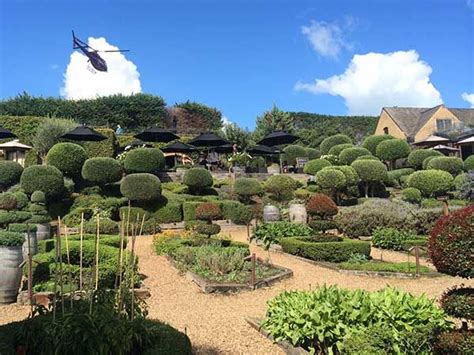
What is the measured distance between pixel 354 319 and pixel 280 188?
17220mm

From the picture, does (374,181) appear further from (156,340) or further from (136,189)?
(156,340)

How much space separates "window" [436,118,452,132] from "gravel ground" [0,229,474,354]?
33364 mm

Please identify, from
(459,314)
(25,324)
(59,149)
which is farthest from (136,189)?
(459,314)

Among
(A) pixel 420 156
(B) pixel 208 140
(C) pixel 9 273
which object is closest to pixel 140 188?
(B) pixel 208 140

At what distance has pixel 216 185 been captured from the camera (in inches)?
925

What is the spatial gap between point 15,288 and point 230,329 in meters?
3.79

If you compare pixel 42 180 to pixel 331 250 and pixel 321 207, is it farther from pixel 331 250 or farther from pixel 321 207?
pixel 331 250

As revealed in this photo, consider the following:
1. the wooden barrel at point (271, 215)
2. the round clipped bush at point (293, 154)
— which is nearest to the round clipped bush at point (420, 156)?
the round clipped bush at point (293, 154)

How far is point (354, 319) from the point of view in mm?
4770

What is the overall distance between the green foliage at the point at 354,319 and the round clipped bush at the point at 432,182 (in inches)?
774

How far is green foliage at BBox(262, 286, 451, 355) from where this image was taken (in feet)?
15.1

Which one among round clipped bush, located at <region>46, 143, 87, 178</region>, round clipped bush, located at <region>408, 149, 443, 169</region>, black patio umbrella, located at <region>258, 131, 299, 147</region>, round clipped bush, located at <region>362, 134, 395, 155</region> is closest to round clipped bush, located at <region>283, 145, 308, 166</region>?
black patio umbrella, located at <region>258, 131, 299, 147</region>

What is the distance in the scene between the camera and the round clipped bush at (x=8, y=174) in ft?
63.6

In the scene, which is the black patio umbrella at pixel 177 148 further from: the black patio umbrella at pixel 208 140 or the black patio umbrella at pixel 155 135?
the black patio umbrella at pixel 155 135
